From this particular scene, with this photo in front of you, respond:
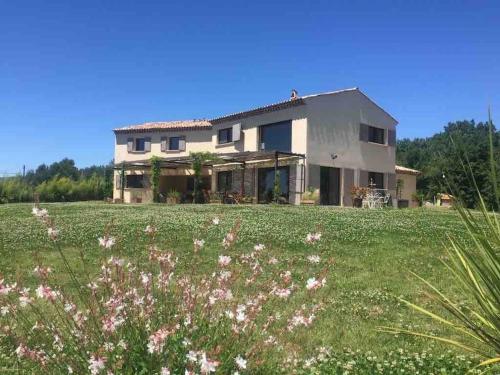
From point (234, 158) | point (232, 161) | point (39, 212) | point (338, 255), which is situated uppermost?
point (234, 158)

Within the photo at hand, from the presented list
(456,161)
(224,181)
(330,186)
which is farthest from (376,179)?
(456,161)

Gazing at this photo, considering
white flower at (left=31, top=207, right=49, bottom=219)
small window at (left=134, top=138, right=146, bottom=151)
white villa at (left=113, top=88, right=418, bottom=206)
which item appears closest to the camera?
white flower at (left=31, top=207, right=49, bottom=219)

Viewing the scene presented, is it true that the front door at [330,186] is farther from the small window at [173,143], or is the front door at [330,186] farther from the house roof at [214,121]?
the small window at [173,143]

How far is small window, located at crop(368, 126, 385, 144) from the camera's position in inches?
1289

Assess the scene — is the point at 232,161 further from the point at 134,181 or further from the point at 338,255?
the point at 338,255

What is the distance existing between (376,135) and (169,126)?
16.6 m

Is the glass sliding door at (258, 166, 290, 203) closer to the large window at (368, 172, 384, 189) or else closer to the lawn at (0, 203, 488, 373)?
the large window at (368, 172, 384, 189)

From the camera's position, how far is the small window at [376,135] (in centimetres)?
3275

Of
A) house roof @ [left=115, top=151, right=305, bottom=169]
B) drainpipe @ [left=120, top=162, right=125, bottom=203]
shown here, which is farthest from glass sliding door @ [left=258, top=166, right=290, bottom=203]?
drainpipe @ [left=120, top=162, right=125, bottom=203]

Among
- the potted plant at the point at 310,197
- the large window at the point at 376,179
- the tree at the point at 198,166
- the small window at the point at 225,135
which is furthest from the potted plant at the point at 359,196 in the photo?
the small window at the point at 225,135

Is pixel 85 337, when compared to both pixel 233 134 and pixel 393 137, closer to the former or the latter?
pixel 233 134

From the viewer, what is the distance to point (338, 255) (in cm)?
974

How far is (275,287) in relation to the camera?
350 centimetres

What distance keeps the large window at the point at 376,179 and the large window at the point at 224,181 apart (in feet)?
30.7
